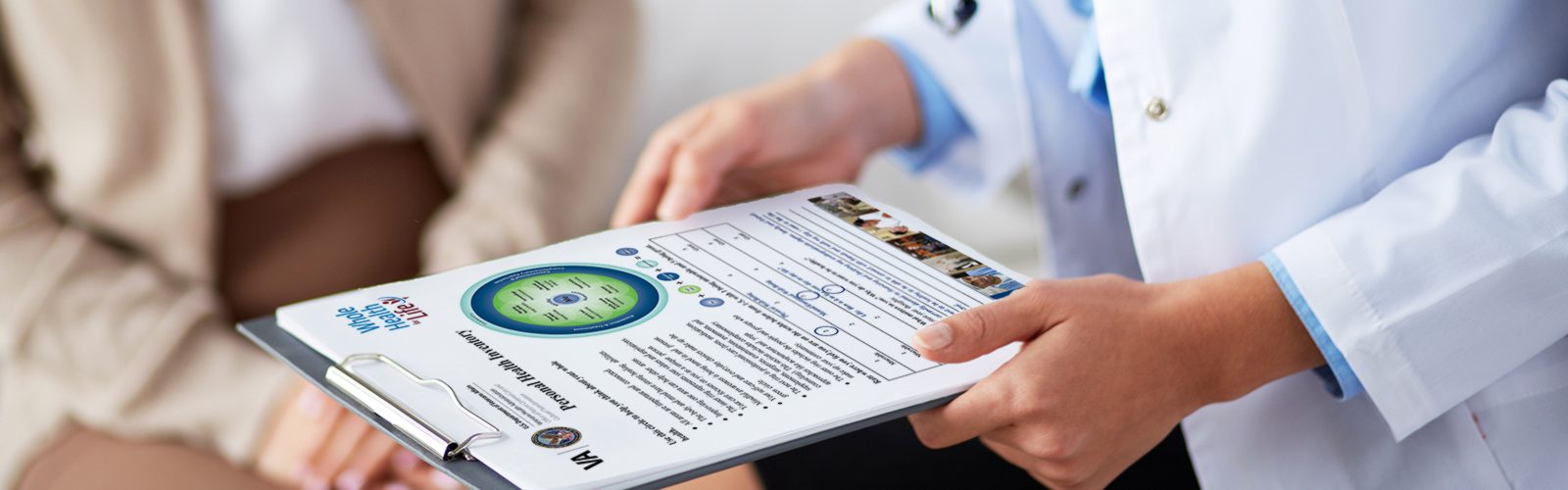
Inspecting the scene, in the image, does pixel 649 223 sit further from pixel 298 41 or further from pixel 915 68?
pixel 298 41

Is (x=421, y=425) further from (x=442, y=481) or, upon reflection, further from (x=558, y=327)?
(x=442, y=481)

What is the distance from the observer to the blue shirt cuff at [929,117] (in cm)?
97

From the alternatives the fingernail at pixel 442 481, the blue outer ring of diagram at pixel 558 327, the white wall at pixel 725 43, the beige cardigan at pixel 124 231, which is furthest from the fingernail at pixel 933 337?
the white wall at pixel 725 43

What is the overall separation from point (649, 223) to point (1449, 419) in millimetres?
467

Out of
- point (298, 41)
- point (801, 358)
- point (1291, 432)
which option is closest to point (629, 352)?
point (801, 358)

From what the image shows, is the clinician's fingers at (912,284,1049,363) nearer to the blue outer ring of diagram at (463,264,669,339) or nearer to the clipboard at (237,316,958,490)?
the clipboard at (237,316,958,490)

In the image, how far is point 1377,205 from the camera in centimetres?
63

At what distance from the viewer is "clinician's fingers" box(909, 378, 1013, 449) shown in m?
0.56

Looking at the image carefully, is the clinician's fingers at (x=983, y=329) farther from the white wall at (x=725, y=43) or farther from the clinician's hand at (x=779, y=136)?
the white wall at (x=725, y=43)

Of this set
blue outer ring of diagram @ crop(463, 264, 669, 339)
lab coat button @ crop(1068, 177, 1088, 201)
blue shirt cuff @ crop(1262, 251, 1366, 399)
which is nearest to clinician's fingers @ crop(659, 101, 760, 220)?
blue outer ring of diagram @ crop(463, 264, 669, 339)

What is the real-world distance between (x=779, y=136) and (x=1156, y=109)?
283mm

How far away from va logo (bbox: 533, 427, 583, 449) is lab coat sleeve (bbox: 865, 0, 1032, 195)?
541 mm

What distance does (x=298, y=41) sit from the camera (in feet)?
3.33

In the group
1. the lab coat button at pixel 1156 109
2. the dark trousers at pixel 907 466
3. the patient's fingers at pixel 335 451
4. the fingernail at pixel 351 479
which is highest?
the lab coat button at pixel 1156 109
